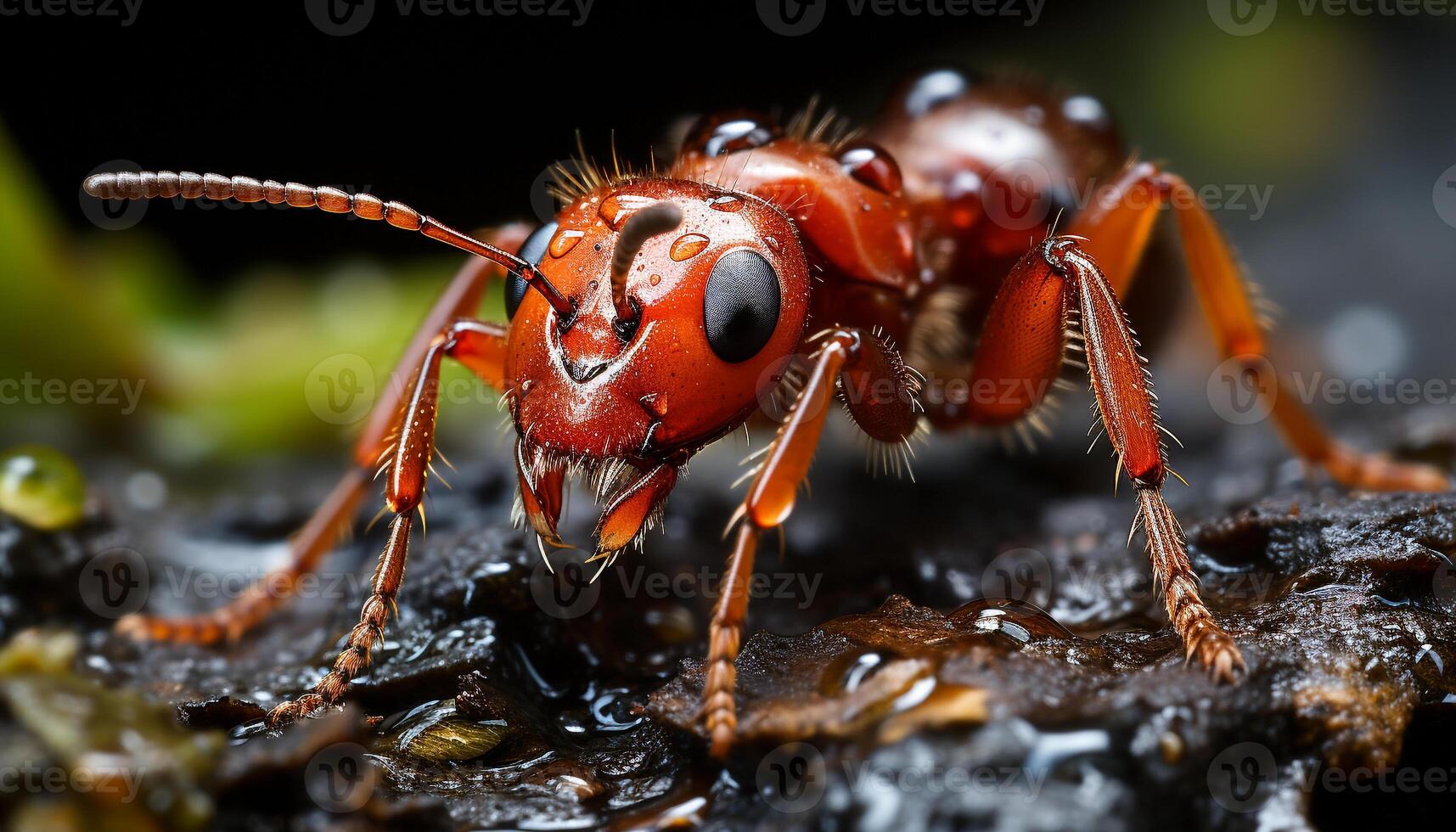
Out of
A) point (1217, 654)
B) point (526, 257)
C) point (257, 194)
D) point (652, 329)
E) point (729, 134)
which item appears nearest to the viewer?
point (1217, 654)

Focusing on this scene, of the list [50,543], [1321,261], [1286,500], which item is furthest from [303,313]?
[1321,261]

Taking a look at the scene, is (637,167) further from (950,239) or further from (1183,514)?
Answer: (1183,514)

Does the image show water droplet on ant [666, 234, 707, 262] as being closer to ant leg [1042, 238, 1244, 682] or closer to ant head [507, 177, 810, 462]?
ant head [507, 177, 810, 462]

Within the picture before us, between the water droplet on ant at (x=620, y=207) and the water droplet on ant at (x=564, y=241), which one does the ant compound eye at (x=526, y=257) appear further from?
the water droplet on ant at (x=620, y=207)

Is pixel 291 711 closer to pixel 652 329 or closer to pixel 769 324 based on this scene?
pixel 652 329

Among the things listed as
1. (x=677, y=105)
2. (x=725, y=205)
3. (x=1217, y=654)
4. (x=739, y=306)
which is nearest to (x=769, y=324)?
(x=739, y=306)

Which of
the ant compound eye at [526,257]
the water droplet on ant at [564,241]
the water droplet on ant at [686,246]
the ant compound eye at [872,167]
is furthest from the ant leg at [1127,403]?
the ant compound eye at [526,257]
